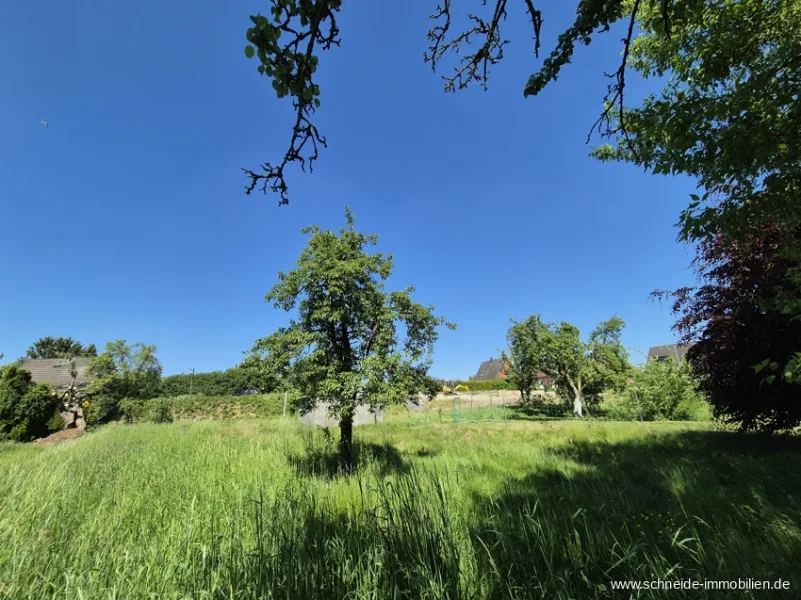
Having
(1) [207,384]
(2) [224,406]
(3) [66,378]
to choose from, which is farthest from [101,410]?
(1) [207,384]

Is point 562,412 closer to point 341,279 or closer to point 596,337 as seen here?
point 596,337

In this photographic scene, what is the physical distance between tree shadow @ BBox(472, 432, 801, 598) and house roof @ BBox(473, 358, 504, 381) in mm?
56675

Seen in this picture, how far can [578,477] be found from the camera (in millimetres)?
5812

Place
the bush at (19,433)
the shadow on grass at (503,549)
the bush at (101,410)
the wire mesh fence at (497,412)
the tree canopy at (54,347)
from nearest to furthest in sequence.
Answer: the shadow on grass at (503,549)
the bush at (19,433)
the bush at (101,410)
the wire mesh fence at (497,412)
the tree canopy at (54,347)

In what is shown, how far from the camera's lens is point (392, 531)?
273 cm

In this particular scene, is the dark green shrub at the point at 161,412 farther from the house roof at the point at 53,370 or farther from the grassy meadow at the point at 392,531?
the grassy meadow at the point at 392,531

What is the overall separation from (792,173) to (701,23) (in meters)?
2.75

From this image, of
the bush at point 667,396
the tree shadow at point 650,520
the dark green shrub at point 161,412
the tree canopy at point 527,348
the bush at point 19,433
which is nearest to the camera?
the tree shadow at point 650,520

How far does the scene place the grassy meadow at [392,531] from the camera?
89.2 inches

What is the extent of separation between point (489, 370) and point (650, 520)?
65126mm

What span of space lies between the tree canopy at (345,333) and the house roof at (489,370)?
59.0 meters

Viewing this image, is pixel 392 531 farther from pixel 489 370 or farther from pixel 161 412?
pixel 489 370

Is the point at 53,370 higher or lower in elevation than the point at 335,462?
higher

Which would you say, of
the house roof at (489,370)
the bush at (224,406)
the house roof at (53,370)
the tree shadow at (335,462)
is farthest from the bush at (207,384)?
the house roof at (489,370)
